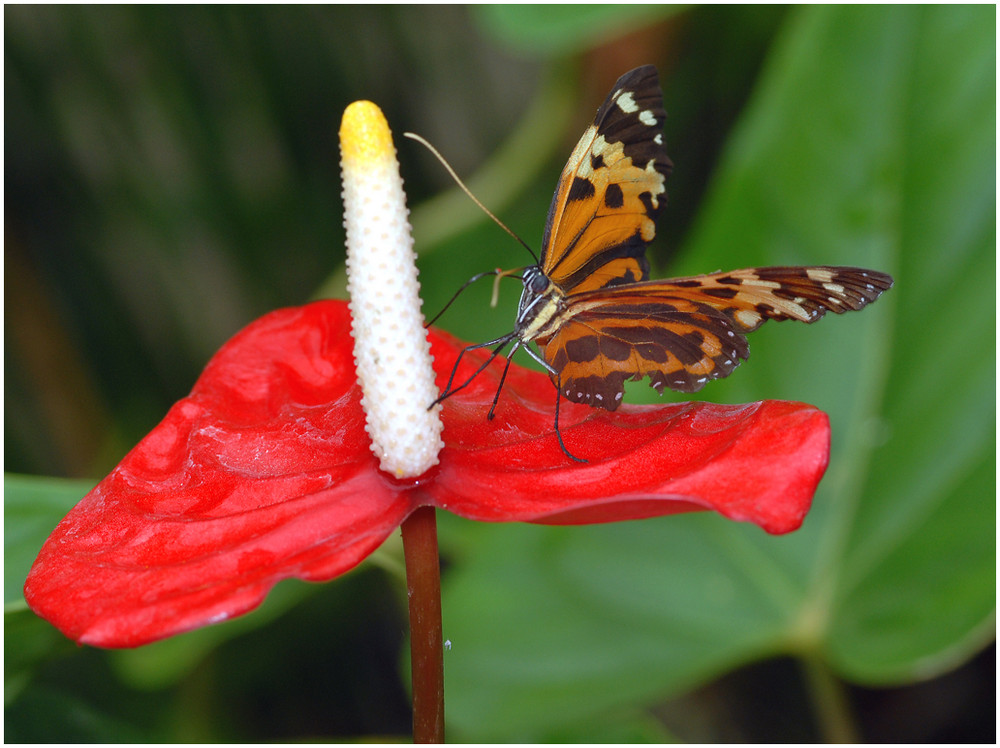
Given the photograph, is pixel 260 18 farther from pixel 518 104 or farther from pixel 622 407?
pixel 622 407

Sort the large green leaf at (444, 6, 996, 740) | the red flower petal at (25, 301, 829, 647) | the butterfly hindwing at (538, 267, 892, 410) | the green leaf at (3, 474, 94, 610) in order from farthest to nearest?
the large green leaf at (444, 6, 996, 740), the green leaf at (3, 474, 94, 610), the butterfly hindwing at (538, 267, 892, 410), the red flower petal at (25, 301, 829, 647)

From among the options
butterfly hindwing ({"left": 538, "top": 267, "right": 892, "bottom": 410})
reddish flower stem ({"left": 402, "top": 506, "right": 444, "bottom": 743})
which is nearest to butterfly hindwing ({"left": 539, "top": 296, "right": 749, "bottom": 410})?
butterfly hindwing ({"left": 538, "top": 267, "right": 892, "bottom": 410})

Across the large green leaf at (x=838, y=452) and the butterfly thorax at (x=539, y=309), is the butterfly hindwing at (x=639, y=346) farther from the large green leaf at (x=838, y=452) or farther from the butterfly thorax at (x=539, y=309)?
the large green leaf at (x=838, y=452)

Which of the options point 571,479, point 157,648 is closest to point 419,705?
point 571,479

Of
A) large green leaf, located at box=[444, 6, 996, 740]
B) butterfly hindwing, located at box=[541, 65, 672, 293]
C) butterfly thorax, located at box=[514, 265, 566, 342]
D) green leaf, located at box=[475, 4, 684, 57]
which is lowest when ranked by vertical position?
large green leaf, located at box=[444, 6, 996, 740]

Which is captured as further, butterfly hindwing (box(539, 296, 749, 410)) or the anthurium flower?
butterfly hindwing (box(539, 296, 749, 410))

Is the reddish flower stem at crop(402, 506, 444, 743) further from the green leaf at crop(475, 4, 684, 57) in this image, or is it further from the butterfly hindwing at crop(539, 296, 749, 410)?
the green leaf at crop(475, 4, 684, 57)

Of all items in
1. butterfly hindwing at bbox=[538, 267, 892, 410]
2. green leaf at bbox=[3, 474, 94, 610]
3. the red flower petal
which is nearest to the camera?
the red flower petal

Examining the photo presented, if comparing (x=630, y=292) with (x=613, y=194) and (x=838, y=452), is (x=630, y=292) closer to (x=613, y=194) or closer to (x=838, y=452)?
(x=613, y=194)
